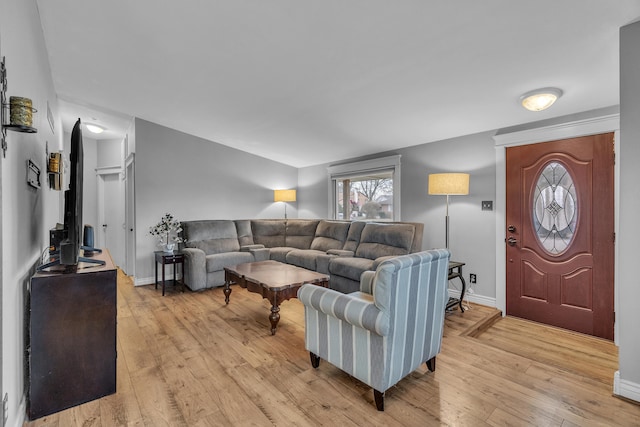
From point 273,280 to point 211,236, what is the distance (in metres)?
2.25

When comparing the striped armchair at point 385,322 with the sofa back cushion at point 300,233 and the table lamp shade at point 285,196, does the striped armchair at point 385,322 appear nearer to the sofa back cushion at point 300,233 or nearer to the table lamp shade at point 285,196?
the sofa back cushion at point 300,233

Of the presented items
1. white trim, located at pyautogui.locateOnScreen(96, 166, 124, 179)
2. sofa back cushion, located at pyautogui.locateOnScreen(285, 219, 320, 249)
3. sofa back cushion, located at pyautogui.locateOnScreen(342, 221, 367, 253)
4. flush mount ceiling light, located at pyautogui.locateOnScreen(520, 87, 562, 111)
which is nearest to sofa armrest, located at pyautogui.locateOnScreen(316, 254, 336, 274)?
sofa back cushion, located at pyautogui.locateOnScreen(342, 221, 367, 253)

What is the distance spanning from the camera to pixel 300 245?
17.6 ft

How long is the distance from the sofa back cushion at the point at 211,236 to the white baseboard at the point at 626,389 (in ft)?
14.8

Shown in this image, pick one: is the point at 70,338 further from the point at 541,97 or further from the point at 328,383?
the point at 541,97

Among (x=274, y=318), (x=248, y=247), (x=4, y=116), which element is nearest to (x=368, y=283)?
(x=274, y=318)

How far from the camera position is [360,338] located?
180cm

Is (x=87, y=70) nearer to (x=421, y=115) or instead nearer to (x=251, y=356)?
(x=251, y=356)

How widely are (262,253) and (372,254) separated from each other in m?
1.81

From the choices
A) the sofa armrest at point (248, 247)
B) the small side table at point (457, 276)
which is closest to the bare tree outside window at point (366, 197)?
the small side table at point (457, 276)

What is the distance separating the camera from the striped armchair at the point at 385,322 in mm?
1682

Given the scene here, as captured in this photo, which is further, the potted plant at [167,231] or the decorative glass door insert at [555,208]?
the potted plant at [167,231]

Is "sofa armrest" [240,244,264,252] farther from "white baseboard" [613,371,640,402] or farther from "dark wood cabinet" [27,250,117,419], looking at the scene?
"white baseboard" [613,371,640,402]

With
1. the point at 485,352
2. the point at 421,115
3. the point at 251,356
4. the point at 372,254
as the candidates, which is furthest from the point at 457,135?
the point at 251,356
